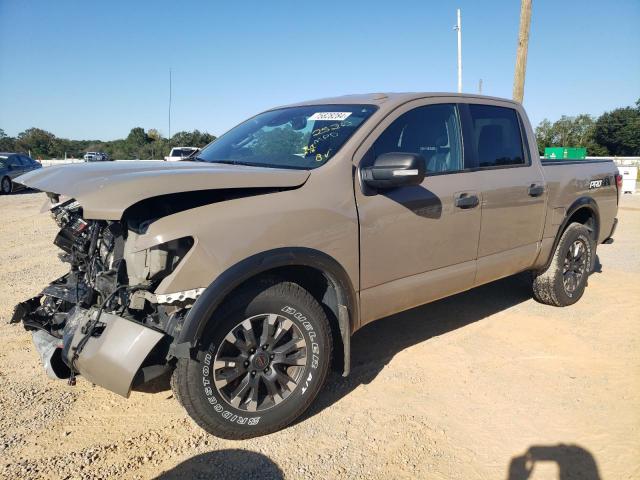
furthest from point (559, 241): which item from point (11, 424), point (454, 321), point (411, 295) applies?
point (11, 424)

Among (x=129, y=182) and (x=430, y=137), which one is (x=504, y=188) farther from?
(x=129, y=182)

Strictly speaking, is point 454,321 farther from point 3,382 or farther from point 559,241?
point 3,382

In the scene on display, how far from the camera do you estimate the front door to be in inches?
124

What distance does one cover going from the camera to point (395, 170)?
2875 millimetres

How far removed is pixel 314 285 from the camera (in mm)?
3100

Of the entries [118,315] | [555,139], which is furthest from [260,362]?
[555,139]

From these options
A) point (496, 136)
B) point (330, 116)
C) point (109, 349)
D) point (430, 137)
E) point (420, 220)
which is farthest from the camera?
point (496, 136)

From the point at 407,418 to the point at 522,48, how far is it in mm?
11598

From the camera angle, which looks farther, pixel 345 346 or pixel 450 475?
pixel 345 346

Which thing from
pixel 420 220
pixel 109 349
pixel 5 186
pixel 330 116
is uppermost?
pixel 330 116

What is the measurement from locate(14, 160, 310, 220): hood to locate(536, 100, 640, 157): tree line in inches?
2260

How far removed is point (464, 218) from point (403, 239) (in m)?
0.66

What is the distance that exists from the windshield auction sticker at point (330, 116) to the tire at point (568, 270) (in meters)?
2.74

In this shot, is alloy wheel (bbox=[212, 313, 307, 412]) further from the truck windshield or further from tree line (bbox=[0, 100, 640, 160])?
tree line (bbox=[0, 100, 640, 160])
